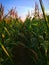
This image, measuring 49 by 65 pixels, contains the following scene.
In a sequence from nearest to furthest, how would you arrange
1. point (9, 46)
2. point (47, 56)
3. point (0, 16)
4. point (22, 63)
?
point (47, 56) < point (22, 63) < point (9, 46) < point (0, 16)

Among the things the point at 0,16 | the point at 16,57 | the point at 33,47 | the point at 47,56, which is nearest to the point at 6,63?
the point at 16,57

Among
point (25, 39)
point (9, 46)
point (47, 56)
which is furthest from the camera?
point (9, 46)

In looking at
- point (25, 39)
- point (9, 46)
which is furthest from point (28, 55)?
point (9, 46)

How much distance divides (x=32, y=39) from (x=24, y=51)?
141 mm

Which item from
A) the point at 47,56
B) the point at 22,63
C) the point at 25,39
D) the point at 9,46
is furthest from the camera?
the point at 9,46

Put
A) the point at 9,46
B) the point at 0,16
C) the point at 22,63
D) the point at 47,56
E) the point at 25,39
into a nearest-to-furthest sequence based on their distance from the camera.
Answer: the point at 47,56 → the point at 22,63 → the point at 25,39 → the point at 9,46 → the point at 0,16

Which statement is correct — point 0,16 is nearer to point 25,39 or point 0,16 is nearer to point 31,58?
point 25,39

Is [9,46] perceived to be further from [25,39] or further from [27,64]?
[27,64]

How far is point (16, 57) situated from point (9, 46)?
30 centimetres

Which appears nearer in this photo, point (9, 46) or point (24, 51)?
point (24, 51)

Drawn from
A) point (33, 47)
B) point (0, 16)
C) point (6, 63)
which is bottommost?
point (6, 63)

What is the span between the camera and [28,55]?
1273mm

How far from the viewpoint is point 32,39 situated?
1392 mm

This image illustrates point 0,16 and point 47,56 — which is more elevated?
point 0,16
